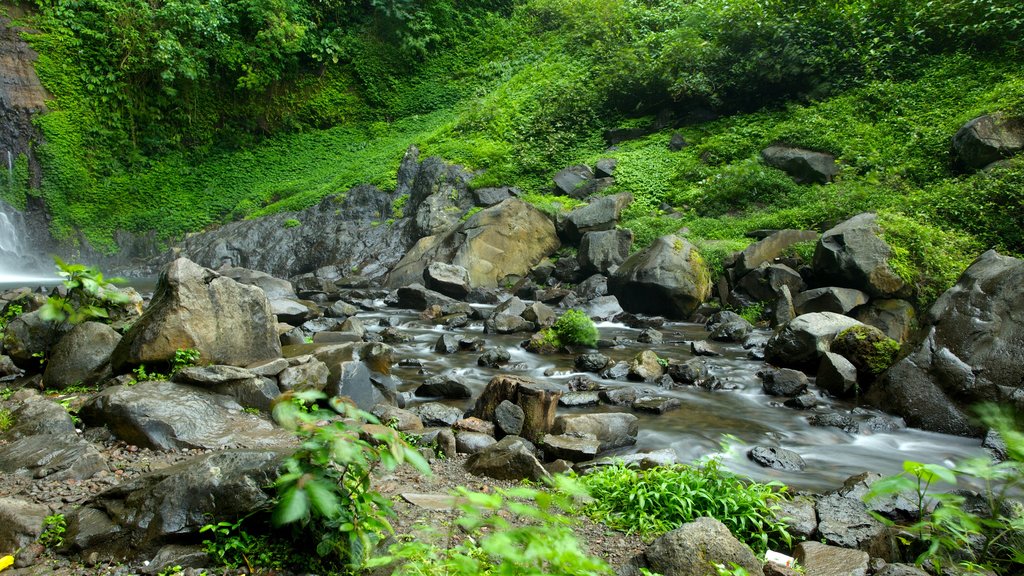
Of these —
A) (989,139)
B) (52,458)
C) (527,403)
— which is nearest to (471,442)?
(527,403)

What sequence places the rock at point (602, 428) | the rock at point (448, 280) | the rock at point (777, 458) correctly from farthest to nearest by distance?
1. the rock at point (448, 280)
2. the rock at point (602, 428)
3. the rock at point (777, 458)

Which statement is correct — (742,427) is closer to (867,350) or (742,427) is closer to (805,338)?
(867,350)

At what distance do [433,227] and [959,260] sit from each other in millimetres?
13885

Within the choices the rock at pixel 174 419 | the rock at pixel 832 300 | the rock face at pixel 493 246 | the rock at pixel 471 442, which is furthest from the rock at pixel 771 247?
the rock at pixel 174 419

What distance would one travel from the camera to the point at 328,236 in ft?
70.3

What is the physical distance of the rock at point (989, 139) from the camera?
41.6ft

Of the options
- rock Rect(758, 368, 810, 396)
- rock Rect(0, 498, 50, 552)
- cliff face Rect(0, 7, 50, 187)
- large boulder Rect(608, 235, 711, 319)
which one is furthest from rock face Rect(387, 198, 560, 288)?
cliff face Rect(0, 7, 50, 187)

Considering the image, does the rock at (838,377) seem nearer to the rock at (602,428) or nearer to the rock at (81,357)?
the rock at (602,428)

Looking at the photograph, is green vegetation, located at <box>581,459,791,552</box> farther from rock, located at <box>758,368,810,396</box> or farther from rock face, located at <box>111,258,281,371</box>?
rock, located at <box>758,368,810,396</box>

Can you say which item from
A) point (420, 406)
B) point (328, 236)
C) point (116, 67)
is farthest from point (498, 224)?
point (116, 67)

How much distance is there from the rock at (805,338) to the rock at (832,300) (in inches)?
35.6

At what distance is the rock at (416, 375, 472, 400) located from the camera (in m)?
8.24

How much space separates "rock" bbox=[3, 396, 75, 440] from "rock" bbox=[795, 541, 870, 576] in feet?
17.4

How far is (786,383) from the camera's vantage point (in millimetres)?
8641
